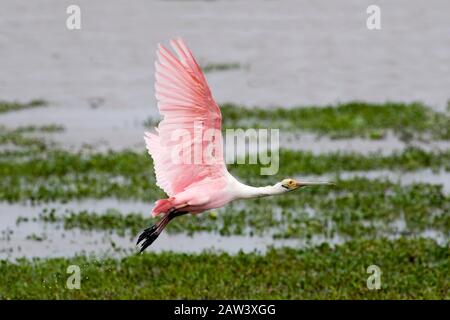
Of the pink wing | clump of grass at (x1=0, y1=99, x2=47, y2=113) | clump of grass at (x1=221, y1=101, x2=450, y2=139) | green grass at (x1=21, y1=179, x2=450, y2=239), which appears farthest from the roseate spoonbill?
clump of grass at (x1=0, y1=99, x2=47, y2=113)

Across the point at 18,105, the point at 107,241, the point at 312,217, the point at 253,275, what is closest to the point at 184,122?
the point at 253,275

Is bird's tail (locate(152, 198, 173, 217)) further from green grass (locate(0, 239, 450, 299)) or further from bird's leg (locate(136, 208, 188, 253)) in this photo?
green grass (locate(0, 239, 450, 299))

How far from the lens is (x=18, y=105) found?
31656 millimetres

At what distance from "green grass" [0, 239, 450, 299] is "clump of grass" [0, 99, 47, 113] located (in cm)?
1708

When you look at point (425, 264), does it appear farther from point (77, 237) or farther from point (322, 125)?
point (322, 125)

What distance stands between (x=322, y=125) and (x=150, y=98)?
922 cm

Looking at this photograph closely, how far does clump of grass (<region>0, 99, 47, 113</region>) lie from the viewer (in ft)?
102

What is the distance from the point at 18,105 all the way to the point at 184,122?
2492cm

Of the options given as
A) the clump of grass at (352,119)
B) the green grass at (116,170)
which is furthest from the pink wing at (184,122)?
the clump of grass at (352,119)

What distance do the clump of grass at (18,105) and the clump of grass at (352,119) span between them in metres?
6.51

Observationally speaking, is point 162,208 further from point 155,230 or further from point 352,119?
point 352,119

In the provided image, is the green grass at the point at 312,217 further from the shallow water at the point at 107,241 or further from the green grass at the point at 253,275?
the green grass at the point at 253,275

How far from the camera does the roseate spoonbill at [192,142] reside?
7.21 meters
